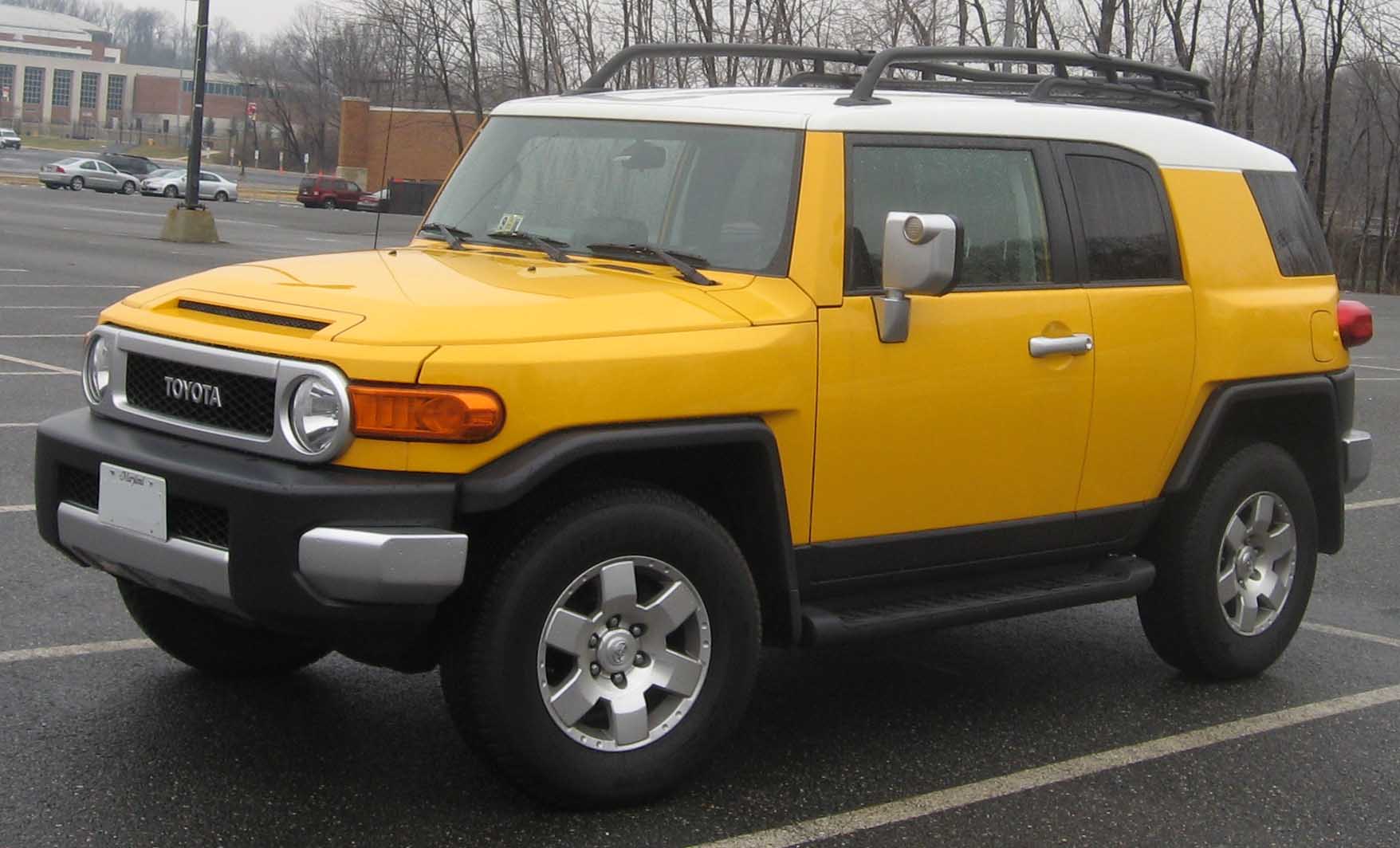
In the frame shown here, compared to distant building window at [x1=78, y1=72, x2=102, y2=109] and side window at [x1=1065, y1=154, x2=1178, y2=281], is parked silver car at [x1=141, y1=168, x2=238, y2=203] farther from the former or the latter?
distant building window at [x1=78, y1=72, x2=102, y2=109]

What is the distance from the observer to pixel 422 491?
3924 millimetres

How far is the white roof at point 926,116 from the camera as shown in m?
5.00

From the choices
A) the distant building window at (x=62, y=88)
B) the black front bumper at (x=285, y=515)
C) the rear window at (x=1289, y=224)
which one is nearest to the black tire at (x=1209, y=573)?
the rear window at (x=1289, y=224)

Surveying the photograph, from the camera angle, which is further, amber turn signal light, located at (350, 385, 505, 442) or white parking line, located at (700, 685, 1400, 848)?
white parking line, located at (700, 685, 1400, 848)

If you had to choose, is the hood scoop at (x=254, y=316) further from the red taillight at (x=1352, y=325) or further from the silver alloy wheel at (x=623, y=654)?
the red taillight at (x=1352, y=325)

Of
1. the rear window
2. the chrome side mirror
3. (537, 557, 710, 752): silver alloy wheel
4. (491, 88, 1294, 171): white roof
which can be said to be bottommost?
(537, 557, 710, 752): silver alloy wheel

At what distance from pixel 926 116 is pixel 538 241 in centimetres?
123

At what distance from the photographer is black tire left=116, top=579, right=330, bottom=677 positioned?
5.12 m

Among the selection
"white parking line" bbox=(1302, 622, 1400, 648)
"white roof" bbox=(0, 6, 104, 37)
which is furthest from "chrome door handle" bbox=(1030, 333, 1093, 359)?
"white roof" bbox=(0, 6, 104, 37)

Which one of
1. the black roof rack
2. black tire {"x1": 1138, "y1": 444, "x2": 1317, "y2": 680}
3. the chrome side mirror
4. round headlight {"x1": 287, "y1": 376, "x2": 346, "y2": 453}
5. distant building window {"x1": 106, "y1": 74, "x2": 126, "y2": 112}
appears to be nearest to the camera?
round headlight {"x1": 287, "y1": 376, "x2": 346, "y2": 453}

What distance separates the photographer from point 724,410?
4.42 meters

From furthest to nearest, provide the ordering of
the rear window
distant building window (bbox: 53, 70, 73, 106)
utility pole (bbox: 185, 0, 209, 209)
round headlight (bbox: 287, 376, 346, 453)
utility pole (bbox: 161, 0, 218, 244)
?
distant building window (bbox: 53, 70, 73, 106) < utility pole (bbox: 161, 0, 218, 244) < utility pole (bbox: 185, 0, 209, 209) < the rear window < round headlight (bbox: 287, 376, 346, 453)

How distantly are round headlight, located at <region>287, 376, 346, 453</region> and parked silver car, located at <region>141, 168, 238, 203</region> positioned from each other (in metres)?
55.7

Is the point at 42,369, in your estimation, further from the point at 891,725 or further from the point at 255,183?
the point at 255,183
